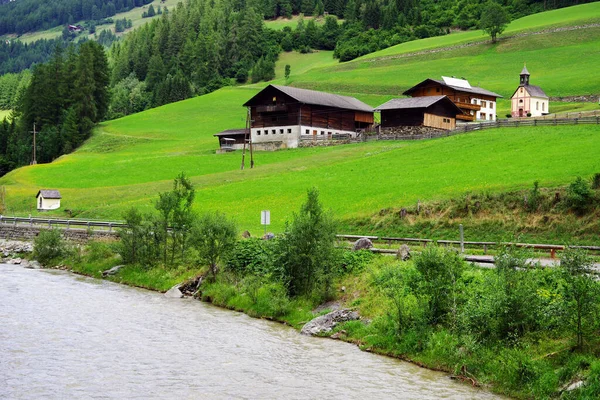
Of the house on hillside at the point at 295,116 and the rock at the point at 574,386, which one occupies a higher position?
the house on hillside at the point at 295,116

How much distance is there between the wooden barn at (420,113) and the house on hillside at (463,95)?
29.8ft

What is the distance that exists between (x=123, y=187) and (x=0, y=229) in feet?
51.4

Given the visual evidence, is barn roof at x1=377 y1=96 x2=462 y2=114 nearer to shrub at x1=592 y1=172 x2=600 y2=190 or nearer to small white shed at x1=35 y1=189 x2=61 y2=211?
small white shed at x1=35 y1=189 x2=61 y2=211

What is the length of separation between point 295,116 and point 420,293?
77565 millimetres

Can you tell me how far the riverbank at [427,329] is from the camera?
22.0 meters

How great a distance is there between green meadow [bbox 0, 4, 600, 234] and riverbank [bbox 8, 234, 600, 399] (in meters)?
14.1

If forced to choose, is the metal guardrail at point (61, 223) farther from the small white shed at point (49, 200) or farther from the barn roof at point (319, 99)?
the barn roof at point (319, 99)

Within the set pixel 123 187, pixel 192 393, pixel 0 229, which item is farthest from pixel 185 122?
pixel 192 393

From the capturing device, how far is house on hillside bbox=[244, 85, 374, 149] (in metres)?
103

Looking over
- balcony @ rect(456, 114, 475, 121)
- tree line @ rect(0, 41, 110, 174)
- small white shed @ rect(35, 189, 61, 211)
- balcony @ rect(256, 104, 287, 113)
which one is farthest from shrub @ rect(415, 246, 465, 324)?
tree line @ rect(0, 41, 110, 174)

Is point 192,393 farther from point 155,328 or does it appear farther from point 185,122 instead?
point 185,122

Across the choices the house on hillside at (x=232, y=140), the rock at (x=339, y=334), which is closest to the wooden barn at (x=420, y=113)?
the house on hillside at (x=232, y=140)

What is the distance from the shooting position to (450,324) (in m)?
26.8

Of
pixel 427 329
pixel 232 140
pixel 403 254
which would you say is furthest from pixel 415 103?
pixel 427 329
